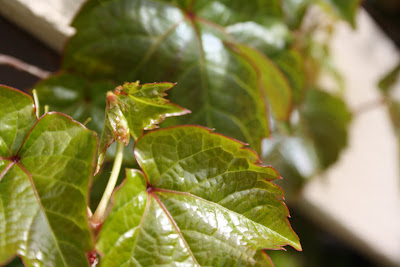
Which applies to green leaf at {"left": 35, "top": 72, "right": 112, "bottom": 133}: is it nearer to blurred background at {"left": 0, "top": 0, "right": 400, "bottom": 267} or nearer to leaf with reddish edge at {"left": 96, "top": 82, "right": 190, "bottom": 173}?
leaf with reddish edge at {"left": 96, "top": 82, "right": 190, "bottom": 173}

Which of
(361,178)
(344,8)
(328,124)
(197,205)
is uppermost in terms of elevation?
(344,8)

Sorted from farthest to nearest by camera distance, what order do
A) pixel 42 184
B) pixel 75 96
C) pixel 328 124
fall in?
1. pixel 328 124
2. pixel 75 96
3. pixel 42 184

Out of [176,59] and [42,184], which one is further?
[176,59]

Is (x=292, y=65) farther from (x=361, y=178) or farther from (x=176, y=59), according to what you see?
(x=361, y=178)

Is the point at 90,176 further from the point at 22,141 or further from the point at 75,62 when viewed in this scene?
the point at 75,62

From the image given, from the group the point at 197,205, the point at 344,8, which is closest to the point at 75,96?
the point at 197,205

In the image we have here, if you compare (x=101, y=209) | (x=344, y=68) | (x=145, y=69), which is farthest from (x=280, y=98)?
(x=344, y=68)
